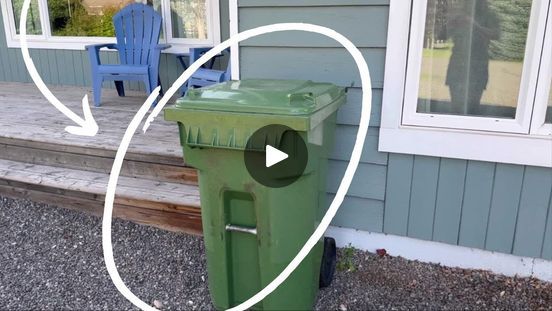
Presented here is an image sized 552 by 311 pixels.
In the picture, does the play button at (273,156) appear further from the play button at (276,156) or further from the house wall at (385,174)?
the house wall at (385,174)

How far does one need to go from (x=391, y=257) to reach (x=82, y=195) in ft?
5.99

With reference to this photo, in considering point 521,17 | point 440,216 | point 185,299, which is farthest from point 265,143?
point 521,17

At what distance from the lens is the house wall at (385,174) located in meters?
2.03

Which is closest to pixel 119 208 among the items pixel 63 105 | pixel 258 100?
pixel 258 100

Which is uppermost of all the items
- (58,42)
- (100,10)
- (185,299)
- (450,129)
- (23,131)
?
(100,10)

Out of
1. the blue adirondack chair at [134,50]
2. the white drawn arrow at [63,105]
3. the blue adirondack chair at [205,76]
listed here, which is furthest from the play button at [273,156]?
the blue adirondack chair at [134,50]

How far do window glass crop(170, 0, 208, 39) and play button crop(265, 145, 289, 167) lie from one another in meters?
2.97

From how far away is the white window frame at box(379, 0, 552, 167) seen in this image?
187cm

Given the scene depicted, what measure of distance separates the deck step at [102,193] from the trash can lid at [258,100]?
87 centimetres

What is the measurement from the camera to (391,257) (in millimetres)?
2297

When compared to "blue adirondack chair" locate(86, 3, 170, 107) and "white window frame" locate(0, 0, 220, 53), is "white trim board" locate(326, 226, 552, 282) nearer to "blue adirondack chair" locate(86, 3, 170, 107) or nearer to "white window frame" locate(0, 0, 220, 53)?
"blue adirondack chair" locate(86, 3, 170, 107)

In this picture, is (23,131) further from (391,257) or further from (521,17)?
(521,17)

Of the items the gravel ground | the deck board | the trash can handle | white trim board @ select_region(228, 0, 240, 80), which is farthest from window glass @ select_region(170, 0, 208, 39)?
the trash can handle

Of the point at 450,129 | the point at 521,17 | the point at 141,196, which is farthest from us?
the point at 141,196
